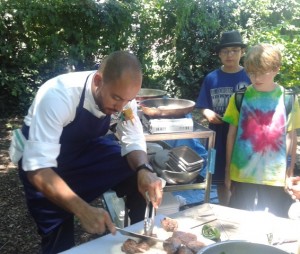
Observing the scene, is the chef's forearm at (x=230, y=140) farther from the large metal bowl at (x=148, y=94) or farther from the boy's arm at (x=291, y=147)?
the large metal bowl at (x=148, y=94)

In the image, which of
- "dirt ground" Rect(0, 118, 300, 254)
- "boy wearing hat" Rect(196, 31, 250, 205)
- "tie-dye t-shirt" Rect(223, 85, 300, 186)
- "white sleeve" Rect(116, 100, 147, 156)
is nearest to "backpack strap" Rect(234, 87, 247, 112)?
"tie-dye t-shirt" Rect(223, 85, 300, 186)

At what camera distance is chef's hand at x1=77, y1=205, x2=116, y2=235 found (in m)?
1.51

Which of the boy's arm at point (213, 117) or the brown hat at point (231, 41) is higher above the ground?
the brown hat at point (231, 41)

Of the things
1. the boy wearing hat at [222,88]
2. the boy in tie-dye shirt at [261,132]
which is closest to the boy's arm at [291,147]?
the boy in tie-dye shirt at [261,132]

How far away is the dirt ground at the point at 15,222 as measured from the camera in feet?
9.88

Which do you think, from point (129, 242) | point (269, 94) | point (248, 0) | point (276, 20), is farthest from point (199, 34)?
point (129, 242)

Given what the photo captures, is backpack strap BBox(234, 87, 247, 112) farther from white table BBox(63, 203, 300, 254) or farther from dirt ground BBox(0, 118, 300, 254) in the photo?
dirt ground BBox(0, 118, 300, 254)

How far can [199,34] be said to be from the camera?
26.0 ft

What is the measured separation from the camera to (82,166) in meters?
2.17

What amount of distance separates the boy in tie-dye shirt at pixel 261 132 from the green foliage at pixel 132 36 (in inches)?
138

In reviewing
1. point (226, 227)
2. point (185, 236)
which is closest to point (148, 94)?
point (226, 227)

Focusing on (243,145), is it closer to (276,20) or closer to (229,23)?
(229,23)

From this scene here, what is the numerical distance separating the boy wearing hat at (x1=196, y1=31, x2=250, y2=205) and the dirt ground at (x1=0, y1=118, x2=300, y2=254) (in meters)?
1.28

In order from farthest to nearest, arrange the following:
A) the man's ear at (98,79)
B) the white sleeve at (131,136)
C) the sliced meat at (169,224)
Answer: the white sleeve at (131,136), the man's ear at (98,79), the sliced meat at (169,224)
